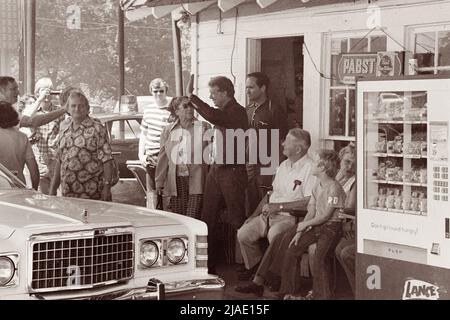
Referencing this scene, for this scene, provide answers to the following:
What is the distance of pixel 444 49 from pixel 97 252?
343 cm

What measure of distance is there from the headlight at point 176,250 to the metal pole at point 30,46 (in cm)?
707

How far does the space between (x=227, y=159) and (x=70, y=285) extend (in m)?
3.56

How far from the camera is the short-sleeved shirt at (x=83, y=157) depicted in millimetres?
7645

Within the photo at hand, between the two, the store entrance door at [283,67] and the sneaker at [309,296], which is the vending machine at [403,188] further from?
the store entrance door at [283,67]

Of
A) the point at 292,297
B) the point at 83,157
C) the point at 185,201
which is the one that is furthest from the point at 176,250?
the point at 185,201

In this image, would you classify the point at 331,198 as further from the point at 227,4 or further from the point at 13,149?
the point at 13,149

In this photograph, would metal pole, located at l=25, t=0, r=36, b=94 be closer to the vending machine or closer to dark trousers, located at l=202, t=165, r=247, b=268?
dark trousers, located at l=202, t=165, r=247, b=268

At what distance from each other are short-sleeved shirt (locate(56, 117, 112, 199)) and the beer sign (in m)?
2.03

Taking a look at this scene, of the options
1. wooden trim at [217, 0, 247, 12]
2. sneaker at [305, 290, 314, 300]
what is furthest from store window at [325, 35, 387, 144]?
sneaker at [305, 290, 314, 300]

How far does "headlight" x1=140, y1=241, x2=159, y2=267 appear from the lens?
529 cm

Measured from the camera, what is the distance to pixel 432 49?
7211 millimetres

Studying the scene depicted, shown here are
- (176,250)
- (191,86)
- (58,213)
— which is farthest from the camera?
(191,86)

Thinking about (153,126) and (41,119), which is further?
(153,126)

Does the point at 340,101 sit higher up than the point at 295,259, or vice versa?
the point at 340,101
